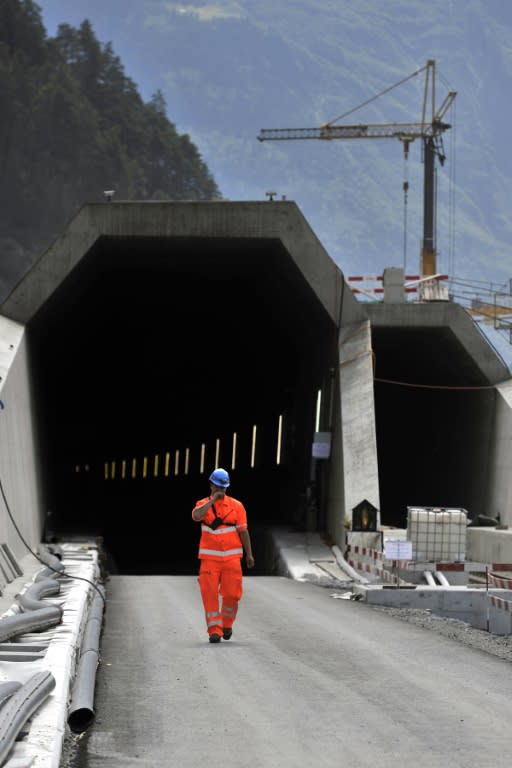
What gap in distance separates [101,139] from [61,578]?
113176 millimetres

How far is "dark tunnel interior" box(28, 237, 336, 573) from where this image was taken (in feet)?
112

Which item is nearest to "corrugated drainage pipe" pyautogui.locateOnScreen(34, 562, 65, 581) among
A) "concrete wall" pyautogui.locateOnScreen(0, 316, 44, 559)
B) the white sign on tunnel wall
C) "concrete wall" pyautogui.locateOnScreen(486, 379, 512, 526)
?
"concrete wall" pyautogui.locateOnScreen(0, 316, 44, 559)

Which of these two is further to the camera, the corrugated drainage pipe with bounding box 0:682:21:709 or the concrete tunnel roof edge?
the concrete tunnel roof edge

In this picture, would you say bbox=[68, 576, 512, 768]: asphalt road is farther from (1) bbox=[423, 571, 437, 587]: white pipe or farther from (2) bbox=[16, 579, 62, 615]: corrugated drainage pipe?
(1) bbox=[423, 571, 437, 587]: white pipe

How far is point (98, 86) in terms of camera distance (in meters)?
148

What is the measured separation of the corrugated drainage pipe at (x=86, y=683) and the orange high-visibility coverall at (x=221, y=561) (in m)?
1.27

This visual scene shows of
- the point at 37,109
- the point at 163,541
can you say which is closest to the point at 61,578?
the point at 163,541

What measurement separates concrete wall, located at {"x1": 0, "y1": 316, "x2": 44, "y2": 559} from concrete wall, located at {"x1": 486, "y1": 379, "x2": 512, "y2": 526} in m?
12.2

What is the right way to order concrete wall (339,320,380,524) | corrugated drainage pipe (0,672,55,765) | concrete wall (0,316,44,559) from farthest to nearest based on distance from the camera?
1. concrete wall (339,320,380,524)
2. concrete wall (0,316,44,559)
3. corrugated drainage pipe (0,672,55,765)

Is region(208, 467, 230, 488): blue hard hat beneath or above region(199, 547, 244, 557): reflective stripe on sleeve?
above

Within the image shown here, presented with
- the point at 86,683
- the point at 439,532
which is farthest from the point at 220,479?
the point at 439,532

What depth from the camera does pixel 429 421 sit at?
42375mm

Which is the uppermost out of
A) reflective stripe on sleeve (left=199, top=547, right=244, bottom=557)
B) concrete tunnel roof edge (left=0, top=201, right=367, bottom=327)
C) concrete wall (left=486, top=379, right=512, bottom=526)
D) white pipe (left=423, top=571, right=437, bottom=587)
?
concrete tunnel roof edge (left=0, top=201, right=367, bottom=327)

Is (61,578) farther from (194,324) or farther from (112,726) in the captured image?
(194,324)
